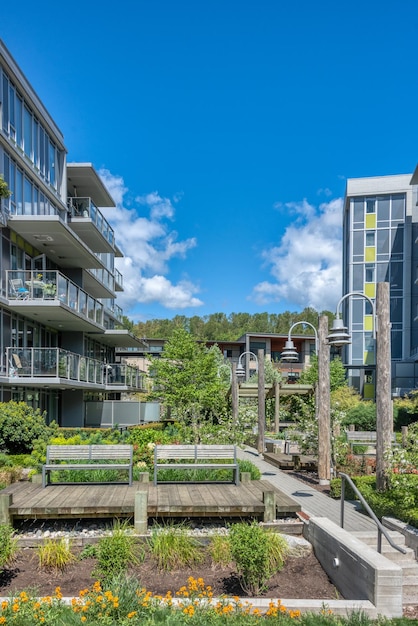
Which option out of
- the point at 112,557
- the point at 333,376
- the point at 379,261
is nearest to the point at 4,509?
the point at 112,557

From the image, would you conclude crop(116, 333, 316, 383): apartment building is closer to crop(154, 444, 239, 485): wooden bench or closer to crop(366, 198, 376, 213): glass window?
crop(366, 198, 376, 213): glass window

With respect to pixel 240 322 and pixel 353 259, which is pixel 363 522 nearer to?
pixel 353 259

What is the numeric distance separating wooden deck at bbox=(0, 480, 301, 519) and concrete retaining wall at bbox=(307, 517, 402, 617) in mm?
1543

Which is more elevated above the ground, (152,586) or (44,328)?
(44,328)

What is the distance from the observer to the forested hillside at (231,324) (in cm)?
12219

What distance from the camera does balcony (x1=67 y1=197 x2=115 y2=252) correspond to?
99.6 ft

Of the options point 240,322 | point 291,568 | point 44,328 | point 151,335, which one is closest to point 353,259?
point 44,328

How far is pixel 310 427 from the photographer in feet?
51.0

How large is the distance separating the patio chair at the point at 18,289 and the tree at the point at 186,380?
39.7ft

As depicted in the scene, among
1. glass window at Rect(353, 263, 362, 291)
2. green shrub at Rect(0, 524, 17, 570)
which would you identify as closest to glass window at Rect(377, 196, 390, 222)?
glass window at Rect(353, 263, 362, 291)

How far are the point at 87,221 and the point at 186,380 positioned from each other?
11497mm

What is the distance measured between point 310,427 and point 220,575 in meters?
8.47

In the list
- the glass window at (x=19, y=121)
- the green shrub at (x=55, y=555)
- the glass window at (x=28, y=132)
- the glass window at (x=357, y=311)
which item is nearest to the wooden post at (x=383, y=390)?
the green shrub at (x=55, y=555)

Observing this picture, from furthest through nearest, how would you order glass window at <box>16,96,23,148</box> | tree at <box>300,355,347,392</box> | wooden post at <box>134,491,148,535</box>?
tree at <box>300,355,347,392</box>, glass window at <box>16,96,23,148</box>, wooden post at <box>134,491,148,535</box>
